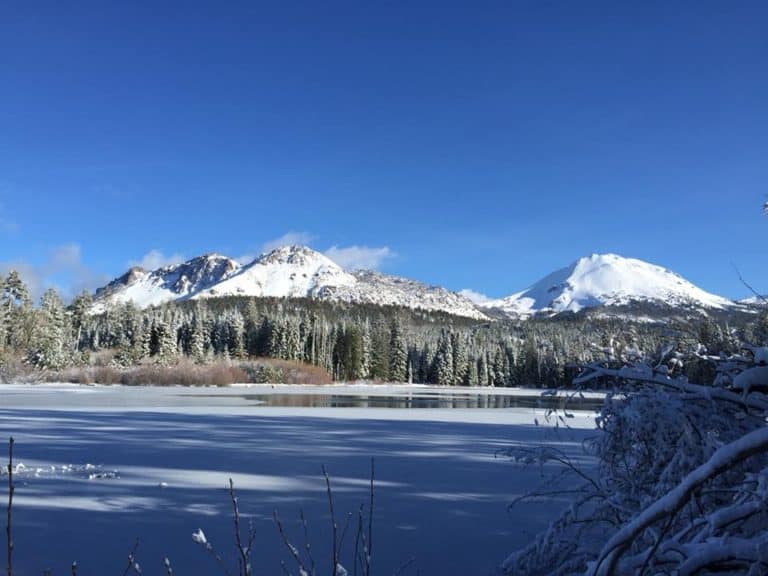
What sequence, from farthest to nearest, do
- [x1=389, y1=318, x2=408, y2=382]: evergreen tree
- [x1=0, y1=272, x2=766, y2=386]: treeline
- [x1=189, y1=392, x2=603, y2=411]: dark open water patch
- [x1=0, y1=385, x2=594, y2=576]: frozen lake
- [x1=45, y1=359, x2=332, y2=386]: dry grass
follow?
[x1=389, y1=318, x2=408, y2=382]: evergreen tree < [x1=0, y1=272, x2=766, y2=386]: treeline < [x1=45, y1=359, x2=332, y2=386]: dry grass < [x1=189, y1=392, x2=603, y2=411]: dark open water patch < [x1=0, y1=385, x2=594, y2=576]: frozen lake

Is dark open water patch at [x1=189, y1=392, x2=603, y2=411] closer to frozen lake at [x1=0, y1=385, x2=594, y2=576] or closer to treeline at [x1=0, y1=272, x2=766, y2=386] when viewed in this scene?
frozen lake at [x1=0, y1=385, x2=594, y2=576]

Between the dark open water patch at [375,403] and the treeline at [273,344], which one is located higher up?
the treeline at [273,344]

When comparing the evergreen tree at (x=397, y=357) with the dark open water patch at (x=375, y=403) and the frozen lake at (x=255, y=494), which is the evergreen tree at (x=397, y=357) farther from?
the frozen lake at (x=255, y=494)

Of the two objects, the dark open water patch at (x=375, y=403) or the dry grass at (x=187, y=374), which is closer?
the dark open water patch at (x=375, y=403)

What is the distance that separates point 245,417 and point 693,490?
1750cm

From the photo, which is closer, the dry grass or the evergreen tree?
the dry grass

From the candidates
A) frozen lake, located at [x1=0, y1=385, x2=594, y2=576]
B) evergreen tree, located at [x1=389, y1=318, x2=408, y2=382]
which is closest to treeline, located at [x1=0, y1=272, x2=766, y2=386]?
evergreen tree, located at [x1=389, y1=318, x2=408, y2=382]

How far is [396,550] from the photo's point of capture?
5438 mm

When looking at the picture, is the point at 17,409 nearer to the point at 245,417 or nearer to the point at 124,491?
the point at 245,417

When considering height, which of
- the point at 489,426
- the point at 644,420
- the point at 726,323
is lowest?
the point at 489,426

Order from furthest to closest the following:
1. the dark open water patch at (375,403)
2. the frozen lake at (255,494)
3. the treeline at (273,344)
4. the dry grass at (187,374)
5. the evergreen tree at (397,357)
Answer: the evergreen tree at (397,357)
the treeline at (273,344)
the dry grass at (187,374)
the dark open water patch at (375,403)
the frozen lake at (255,494)

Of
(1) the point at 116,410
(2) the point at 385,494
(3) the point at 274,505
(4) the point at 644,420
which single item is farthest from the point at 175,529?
(1) the point at 116,410

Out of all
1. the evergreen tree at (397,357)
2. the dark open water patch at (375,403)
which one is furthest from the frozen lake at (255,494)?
the evergreen tree at (397,357)

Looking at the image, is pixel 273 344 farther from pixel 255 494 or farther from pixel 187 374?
pixel 255 494
